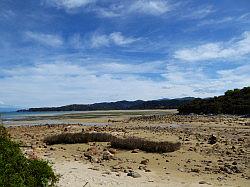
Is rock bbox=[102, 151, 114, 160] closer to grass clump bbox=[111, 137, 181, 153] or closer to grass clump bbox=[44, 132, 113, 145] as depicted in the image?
grass clump bbox=[111, 137, 181, 153]

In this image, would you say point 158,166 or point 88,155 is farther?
point 88,155

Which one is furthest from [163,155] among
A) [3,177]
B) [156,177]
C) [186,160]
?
[3,177]

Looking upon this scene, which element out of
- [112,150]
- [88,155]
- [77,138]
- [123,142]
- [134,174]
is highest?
[77,138]

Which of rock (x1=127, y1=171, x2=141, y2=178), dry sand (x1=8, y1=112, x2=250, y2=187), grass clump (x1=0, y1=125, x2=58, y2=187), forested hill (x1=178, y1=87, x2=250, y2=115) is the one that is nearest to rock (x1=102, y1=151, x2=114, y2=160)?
dry sand (x1=8, y1=112, x2=250, y2=187)

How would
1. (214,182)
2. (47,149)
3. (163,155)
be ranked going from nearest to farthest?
(214,182), (163,155), (47,149)

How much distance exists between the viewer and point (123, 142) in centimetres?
2014

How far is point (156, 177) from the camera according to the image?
47.2 feet

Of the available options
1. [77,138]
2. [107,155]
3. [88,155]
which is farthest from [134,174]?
[77,138]

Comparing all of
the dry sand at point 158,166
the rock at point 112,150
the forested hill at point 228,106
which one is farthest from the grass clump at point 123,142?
the forested hill at point 228,106

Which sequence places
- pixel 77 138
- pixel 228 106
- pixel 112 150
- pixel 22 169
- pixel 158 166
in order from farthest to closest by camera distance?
pixel 228 106 < pixel 77 138 < pixel 112 150 < pixel 158 166 < pixel 22 169

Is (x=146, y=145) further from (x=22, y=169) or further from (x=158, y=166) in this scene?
(x=22, y=169)

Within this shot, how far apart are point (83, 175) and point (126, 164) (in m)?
2.66

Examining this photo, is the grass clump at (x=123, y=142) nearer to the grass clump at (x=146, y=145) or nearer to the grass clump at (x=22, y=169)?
the grass clump at (x=146, y=145)

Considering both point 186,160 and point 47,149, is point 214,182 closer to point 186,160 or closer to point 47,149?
point 186,160
